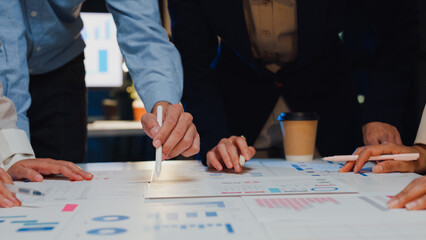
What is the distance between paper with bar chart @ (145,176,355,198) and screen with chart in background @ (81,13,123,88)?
216 cm

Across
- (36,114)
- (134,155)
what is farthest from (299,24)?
(134,155)

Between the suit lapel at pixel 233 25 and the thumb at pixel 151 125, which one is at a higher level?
the suit lapel at pixel 233 25

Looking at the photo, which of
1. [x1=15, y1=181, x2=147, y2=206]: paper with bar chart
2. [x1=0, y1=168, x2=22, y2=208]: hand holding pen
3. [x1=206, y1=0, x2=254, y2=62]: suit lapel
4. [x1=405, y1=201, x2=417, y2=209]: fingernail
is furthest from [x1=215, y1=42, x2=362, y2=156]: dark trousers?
[x1=0, y1=168, x2=22, y2=208]: hand holding pen

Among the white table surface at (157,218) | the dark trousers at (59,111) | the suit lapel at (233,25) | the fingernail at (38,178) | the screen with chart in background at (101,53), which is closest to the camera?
the white table surface at (157,218)

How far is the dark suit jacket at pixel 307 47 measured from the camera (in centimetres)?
123

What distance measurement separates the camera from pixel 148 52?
3.83ft

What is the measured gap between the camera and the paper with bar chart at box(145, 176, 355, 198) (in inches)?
29.3

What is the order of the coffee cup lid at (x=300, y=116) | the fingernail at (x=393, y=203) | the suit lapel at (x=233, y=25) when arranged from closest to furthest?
the fingernail at (x=393, y=203) → the coffee cup lid at (x=300, y=116) → the suit lapel at (x=233, y=25)

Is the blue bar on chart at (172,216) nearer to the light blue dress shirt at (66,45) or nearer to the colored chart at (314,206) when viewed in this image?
the colored chart at (314,206)

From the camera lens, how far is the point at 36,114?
4.88ft

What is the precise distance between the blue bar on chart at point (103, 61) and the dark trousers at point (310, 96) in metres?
1.68

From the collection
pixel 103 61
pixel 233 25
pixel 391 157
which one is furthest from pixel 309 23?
pixel 103 61

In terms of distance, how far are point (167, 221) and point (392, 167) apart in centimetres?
62

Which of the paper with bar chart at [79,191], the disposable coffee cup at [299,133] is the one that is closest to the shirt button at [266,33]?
the disposable coffee cup at [299,133]
